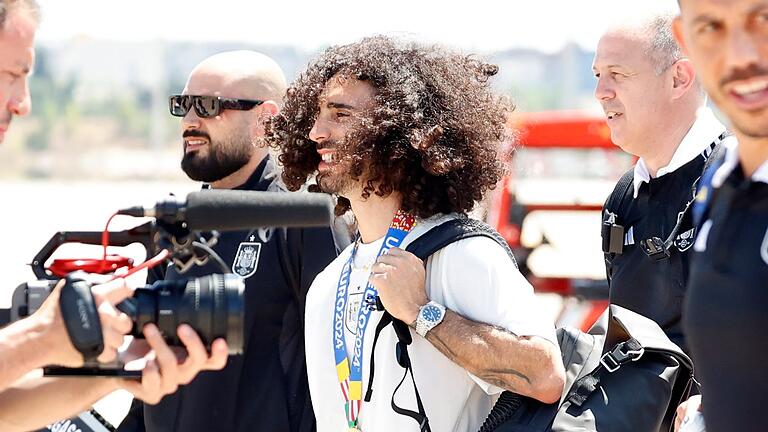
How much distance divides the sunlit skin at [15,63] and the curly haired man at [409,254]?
3.67 feet

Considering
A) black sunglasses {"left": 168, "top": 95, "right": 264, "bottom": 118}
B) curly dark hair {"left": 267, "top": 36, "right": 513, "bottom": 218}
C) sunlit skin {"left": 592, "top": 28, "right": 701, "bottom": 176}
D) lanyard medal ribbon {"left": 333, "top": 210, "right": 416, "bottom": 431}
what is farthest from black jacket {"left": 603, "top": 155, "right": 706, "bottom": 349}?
black sunglasses {"left": 168, "top": 95, "right": 264, "bottom": 118}

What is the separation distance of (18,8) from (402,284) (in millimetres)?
1321

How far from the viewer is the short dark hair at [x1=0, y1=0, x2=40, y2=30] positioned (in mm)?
3182

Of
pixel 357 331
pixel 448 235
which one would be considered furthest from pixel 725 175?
pixel 357 331

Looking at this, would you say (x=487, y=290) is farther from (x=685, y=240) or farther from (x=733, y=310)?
(x=733, y=310)

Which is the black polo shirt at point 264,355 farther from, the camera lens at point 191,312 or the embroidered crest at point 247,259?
the camera lens at point 191,312

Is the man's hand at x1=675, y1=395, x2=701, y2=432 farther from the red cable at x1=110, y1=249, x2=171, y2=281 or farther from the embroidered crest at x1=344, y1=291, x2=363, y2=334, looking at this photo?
the red cable at x1=110, y1=249, x2=171, y2=281

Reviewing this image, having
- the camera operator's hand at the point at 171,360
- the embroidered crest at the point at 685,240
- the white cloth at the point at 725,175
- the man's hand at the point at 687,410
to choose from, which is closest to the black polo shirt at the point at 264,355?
the embroidered crest at the point at 685,240

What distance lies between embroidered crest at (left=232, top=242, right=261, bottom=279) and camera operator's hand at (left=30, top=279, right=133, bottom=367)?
2.06 m

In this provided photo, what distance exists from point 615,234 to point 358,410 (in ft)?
4.27

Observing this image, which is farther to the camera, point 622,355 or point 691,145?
point 691,145

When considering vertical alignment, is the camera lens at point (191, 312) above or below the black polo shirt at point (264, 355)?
above

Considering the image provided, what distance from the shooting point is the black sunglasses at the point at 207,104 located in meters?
5.40

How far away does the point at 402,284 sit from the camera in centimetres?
363
